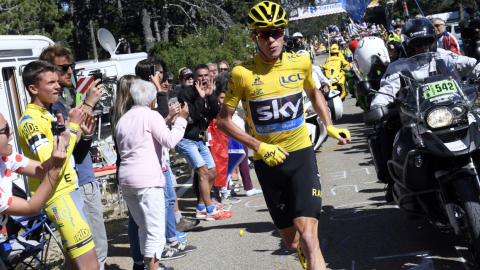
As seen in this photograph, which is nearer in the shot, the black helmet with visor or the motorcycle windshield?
the motorcycle windshield

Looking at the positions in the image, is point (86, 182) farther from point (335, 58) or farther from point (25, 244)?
point (335, 58)

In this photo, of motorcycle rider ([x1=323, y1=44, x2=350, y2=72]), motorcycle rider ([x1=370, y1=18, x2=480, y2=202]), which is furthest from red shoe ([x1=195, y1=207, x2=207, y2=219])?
motorcycle rider ([x1=323, y1=44, x2=350, y2=72])

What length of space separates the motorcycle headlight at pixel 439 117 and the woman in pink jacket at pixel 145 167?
2.14 m

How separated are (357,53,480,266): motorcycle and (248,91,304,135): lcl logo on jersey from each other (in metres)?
0.70

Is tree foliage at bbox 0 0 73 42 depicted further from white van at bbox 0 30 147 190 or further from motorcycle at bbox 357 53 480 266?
motorcycle at bbox 357 53 480 266

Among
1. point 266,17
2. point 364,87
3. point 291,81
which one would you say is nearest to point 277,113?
point 291,81

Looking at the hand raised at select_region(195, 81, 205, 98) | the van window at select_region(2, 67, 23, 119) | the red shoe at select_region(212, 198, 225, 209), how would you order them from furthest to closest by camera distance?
the van window at select_region(2, 67, 23, 119) → the red shoe at select_region(212, 198, 225, 209) → the hand raised at select_region(195, 81, 205, 98)

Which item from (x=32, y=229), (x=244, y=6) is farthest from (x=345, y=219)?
(x=244, y=6)

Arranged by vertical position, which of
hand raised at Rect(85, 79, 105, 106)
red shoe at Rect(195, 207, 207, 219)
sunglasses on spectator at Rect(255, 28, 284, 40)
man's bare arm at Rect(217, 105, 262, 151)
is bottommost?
red shoe at Rect(195, 207, 207, 219)

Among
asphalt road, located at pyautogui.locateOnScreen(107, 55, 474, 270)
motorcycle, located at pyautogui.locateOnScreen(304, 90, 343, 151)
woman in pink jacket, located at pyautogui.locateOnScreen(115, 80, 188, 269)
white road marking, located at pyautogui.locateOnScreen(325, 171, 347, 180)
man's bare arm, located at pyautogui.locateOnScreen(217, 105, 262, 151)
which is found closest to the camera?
man's bare arm, located at pyautogui.locateOnScreen(217, 105, 262, 151)

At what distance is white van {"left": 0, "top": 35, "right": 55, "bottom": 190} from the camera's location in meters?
8.64

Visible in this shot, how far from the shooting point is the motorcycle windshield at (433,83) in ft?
13.9

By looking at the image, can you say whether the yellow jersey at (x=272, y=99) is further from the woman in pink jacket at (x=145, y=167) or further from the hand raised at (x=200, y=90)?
the hand raised at (x=200, y=90)

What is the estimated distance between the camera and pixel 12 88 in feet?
29.2
